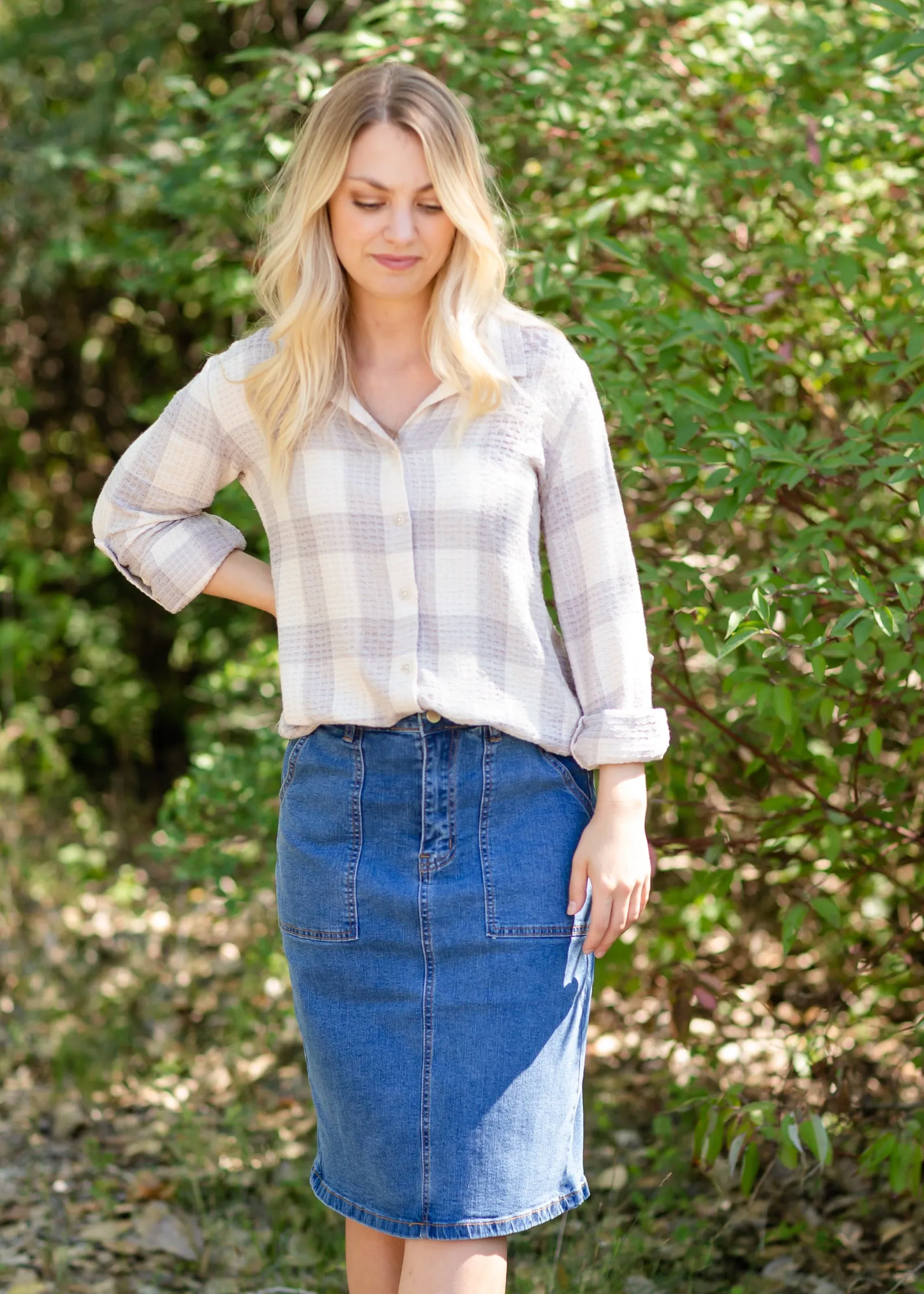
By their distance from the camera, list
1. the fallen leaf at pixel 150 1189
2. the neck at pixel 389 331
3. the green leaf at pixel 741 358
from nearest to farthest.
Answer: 1. the neck at pixel 389 331
2. the green leaf at pixel 741 358
3. the fallen leaf at pixel 150 1189

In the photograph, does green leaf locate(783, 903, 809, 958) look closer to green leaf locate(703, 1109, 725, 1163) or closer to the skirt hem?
green leaf locate(703, 1109, 725, 1163)

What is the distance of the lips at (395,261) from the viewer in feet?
5.59

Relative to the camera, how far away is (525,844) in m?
1.67

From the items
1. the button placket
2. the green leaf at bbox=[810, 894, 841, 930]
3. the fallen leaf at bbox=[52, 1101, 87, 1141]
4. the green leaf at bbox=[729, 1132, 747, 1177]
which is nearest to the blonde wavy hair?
the button placket

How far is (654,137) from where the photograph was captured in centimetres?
258

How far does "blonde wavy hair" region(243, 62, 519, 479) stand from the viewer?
5.49 feet

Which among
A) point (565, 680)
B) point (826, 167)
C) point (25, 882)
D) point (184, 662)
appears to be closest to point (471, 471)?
point (565, 680)

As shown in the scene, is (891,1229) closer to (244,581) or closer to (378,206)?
(244,581)

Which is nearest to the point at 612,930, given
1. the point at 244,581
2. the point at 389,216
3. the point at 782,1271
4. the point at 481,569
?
the point at 481,569

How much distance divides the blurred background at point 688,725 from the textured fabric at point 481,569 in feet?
0.83

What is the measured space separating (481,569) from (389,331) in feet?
1.14

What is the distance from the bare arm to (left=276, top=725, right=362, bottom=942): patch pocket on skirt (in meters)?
0.23

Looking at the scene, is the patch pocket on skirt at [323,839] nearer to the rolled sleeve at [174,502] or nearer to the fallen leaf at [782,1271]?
the rolled sleeve at [174,502]

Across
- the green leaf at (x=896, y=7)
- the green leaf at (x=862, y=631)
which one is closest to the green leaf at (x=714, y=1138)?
the green leaf at (x=862, y=631)
